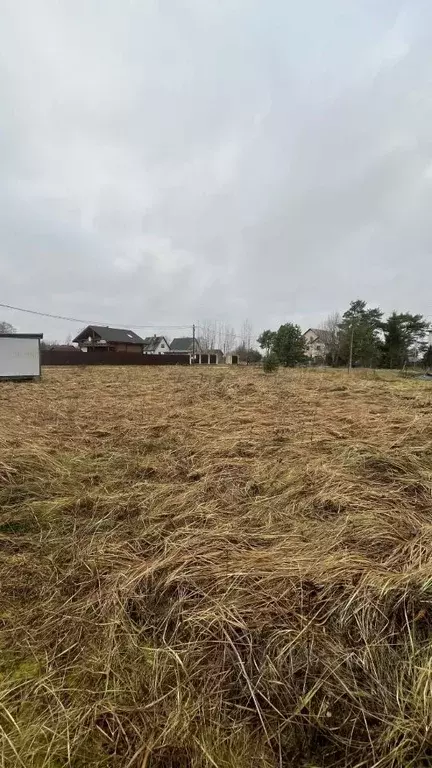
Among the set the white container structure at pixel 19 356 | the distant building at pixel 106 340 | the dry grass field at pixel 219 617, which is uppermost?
the distant building at pixel 106 340

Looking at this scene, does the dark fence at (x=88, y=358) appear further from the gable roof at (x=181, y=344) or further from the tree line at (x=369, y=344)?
the gable roof at (x=181, y=344)

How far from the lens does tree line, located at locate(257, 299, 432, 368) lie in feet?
107

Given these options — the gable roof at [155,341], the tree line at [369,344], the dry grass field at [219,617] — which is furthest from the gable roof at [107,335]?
the dry grass field at [219,617]

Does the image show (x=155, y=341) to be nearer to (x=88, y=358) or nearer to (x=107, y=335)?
(x=107, y=335)

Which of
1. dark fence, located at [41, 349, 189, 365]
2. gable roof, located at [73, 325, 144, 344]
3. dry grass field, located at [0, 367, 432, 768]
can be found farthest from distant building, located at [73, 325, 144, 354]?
dry grass field, located at [0, 367, 432, 768]

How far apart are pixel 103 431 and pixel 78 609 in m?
3.61

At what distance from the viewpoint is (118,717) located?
1142 millimetres

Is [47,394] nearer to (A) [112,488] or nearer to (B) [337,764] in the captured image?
(A) [112,488]

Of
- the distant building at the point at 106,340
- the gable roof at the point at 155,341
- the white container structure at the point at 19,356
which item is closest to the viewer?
the white container structure at the point at 19,356

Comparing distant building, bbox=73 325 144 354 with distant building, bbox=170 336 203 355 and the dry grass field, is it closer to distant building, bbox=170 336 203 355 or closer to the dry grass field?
distant building, bbox=170 336 203 355

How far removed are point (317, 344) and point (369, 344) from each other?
24.8 metres

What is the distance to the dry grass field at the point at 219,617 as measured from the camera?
108 cm

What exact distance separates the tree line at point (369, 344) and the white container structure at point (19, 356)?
20052 millimetres

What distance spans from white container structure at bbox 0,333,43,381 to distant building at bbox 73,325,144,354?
3159cm
